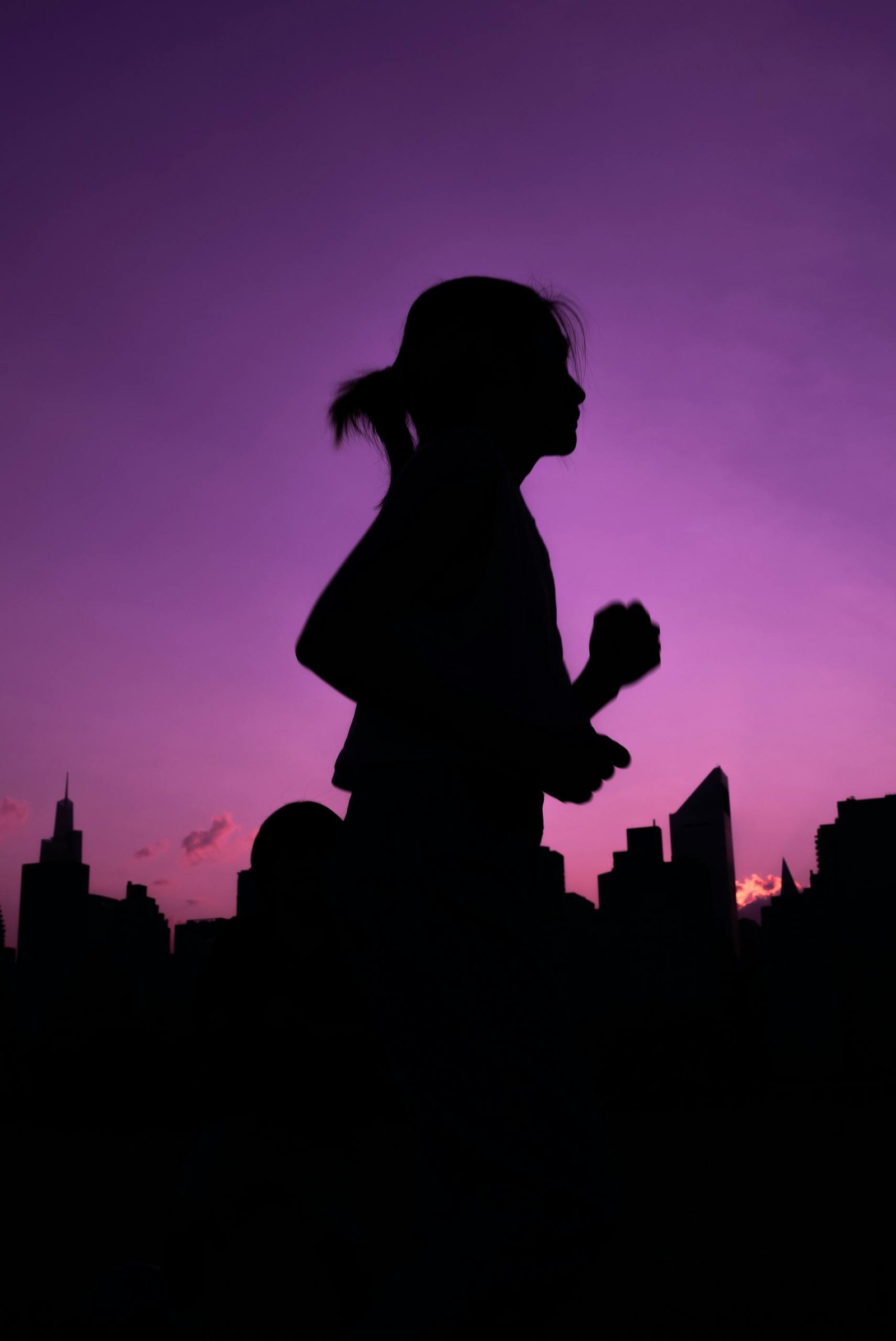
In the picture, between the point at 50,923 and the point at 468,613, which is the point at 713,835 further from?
the point at 468,613

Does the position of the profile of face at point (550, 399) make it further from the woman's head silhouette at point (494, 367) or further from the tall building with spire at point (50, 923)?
the tall building with spire at point (50, 923)

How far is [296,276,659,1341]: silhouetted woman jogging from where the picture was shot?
1.33m

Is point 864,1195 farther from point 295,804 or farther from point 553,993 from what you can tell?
point 553,993

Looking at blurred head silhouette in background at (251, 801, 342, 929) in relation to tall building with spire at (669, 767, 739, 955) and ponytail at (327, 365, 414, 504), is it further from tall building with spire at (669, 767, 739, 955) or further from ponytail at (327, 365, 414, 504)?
tall building with spire at (669, 767, 739, 955)

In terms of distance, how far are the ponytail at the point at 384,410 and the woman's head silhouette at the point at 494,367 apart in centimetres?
9

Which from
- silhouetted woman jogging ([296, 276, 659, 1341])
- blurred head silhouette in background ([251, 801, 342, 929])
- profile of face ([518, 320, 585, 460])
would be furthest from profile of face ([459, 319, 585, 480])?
blurred head silhouette in background ([251, 801, 342, 929])

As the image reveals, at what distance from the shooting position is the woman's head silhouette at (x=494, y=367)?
1879 millimetres

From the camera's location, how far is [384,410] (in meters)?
2.11

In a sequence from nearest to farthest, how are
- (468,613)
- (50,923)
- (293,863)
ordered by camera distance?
(468,613)
(293,863)
(50,923)

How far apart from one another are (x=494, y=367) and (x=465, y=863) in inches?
36.3

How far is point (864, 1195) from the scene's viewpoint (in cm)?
597

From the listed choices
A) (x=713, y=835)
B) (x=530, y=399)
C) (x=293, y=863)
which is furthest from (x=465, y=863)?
(x=713, y=835)

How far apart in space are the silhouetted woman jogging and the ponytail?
1.37ft

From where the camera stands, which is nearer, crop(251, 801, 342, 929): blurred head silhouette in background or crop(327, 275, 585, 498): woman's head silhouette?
crop(327, 275, 585, 498): woman's head silhouette
